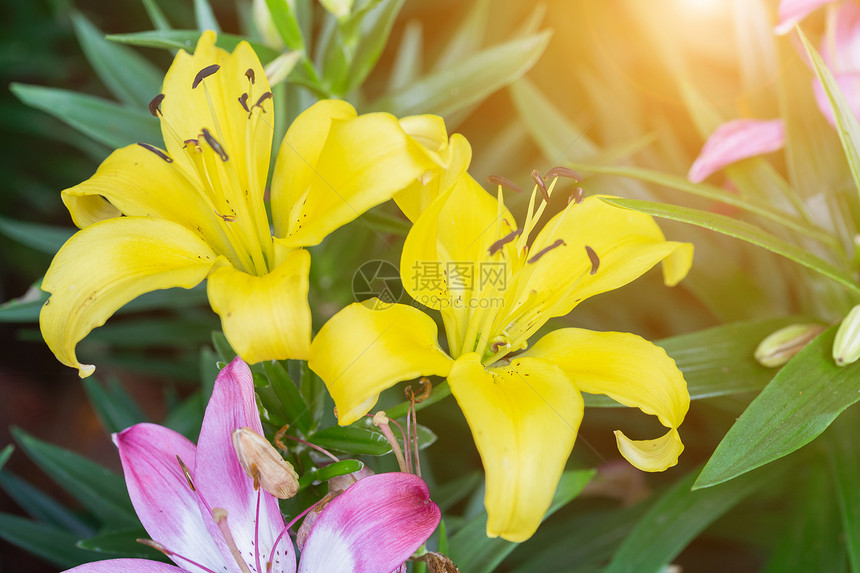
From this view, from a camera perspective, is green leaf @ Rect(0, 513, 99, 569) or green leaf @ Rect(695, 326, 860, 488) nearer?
green leaf @ Rect(695, 326, 860, 488)

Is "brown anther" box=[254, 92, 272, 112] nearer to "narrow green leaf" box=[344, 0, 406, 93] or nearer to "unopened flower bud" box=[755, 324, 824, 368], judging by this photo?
"narrow green leaf" box=[344, 0, 406, 93]

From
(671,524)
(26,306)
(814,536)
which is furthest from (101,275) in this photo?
(814,536)

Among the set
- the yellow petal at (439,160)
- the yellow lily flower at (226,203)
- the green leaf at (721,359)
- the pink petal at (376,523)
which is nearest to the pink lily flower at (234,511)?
the pink petal at (376,523)

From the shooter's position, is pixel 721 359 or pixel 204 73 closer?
pixel 204 73

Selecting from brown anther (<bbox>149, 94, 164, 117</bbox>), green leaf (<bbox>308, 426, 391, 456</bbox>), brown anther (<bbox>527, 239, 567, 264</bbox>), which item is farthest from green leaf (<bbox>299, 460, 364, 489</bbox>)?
brown anther (<bbox>149, 94, 164, 117</bbox>)

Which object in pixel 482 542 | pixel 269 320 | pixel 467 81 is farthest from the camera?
pixel 467 81

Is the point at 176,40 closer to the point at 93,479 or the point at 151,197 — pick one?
the point at 151,197

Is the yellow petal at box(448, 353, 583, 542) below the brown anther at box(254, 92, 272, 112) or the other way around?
below
